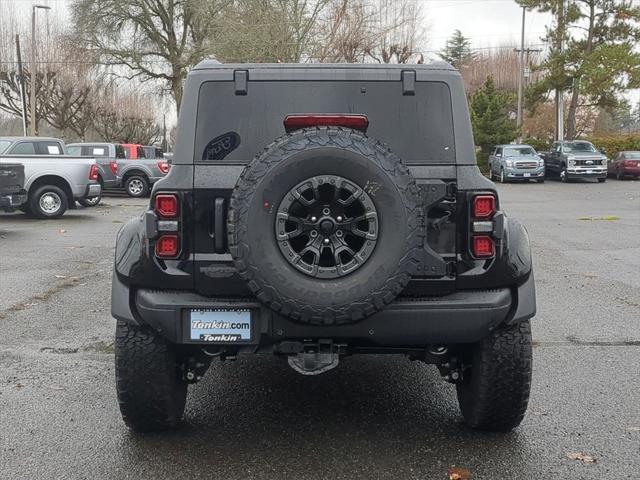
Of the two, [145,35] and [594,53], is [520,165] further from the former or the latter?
[145,35]

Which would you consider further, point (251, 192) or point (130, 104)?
point (130, 104)

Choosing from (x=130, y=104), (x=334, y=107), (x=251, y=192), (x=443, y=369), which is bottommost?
(x=443, y=369)

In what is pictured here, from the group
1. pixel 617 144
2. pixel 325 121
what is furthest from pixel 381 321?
pixel 617 144

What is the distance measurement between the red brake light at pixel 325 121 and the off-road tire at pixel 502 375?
1.24 metres

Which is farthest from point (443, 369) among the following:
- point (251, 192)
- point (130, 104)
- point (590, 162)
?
point (130, 104)

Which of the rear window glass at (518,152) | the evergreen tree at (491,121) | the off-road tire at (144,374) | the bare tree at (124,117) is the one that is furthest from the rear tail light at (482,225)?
the bare tree at (124,117)

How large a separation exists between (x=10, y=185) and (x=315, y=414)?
33.3 feet

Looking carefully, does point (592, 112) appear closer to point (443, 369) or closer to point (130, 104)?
point (130, 104)

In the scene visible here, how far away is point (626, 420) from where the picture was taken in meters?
3.96

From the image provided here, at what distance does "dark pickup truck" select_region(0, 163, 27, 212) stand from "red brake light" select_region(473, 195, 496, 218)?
35.8 ft

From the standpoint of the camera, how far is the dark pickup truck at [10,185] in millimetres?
12273

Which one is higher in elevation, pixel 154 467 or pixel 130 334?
pixel 130 334

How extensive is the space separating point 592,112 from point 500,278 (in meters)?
55.2

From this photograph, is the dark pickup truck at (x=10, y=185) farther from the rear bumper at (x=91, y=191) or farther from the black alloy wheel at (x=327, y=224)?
the black alloy wheel at (x=327, y=224)
